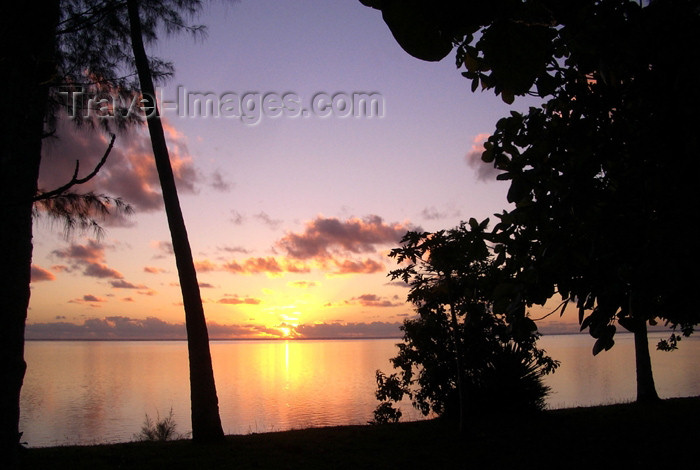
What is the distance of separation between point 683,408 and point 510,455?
8139 millimetres

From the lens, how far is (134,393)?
4941cm

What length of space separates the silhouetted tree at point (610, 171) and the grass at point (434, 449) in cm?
683

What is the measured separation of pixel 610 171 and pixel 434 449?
830cm

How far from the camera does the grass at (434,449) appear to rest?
8.32 m

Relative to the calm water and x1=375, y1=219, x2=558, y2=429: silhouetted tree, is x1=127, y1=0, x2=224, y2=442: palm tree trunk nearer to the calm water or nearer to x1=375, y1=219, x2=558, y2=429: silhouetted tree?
x1=375, y1=219, x2=558, y2=429: silhouetted tree

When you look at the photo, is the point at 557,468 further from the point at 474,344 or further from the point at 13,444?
the point at 13,444

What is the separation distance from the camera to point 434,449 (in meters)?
9.65

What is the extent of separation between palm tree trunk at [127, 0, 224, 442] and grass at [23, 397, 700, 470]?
595 mm

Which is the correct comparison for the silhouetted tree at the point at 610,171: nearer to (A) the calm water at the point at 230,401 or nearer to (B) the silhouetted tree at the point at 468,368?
(B) the silhouetted tree at the point at 468,368

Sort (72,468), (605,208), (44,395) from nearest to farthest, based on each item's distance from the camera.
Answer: (605,208) < (72,468) < (44,395)

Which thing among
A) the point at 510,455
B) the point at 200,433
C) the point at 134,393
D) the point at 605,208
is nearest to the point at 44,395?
the point at 134,393

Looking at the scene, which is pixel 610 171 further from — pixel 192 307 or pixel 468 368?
pixel 468 368

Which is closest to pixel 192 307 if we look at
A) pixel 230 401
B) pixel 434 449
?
pixel 434 449

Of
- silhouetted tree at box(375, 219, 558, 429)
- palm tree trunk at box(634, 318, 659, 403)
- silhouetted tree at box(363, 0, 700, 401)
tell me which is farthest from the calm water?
silhouetted tree at box(363, 0, 700, 401)
